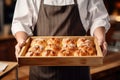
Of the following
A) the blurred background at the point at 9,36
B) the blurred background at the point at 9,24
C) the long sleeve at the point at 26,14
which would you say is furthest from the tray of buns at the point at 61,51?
the blurred background at the point at 9,24

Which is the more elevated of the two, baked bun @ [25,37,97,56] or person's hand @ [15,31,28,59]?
person's hand @ [15,31,28,59]

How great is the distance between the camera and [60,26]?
63.6 inches

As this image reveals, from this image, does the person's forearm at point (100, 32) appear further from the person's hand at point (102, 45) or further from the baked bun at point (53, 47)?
the baked bun at point (53, 47)

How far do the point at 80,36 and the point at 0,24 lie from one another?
2.32m

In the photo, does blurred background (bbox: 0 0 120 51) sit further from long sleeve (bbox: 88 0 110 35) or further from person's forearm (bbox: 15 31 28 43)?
person's forearm (bbox: 15 31 28 43)

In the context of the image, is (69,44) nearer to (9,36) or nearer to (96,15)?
(96,15)

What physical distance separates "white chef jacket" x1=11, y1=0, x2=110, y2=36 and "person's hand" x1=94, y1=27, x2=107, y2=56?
41mm

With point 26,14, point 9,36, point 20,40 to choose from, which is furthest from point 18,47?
point 9,36

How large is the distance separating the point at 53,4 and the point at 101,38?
41 centimetres

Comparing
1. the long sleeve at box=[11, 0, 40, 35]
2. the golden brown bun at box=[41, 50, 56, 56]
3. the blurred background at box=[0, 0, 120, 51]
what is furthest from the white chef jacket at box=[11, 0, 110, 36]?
the blurred background at box=[0, 0, 120, 51]

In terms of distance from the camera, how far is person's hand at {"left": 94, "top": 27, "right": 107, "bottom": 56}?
4.70 ft

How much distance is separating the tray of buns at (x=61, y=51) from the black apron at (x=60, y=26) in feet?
0.22

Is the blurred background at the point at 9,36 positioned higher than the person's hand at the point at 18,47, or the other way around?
the person's hand at the point at 18,47

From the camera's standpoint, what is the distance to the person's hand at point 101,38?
1434 millimetres
